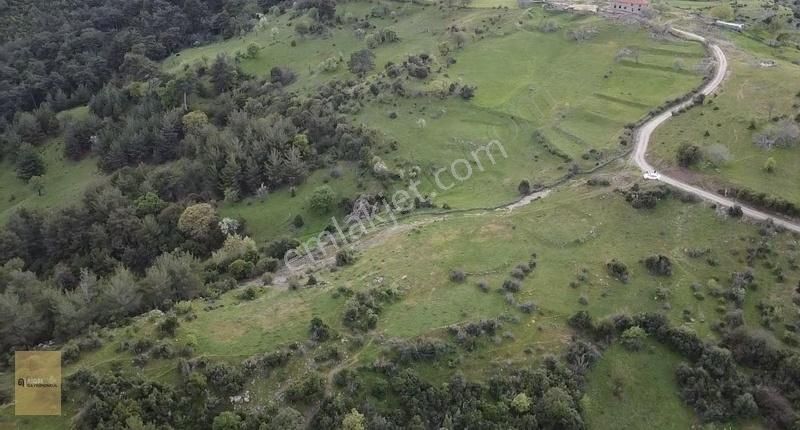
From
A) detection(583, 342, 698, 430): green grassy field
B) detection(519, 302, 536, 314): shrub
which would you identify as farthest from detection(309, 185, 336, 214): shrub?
detection(583, 342, 698, 430): green grassy field

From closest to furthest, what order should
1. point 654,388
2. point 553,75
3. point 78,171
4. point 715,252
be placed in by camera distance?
point 654,388 → point 715,252 → point 553,75 → point 78,171

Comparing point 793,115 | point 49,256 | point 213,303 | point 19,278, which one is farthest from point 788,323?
point 49,256

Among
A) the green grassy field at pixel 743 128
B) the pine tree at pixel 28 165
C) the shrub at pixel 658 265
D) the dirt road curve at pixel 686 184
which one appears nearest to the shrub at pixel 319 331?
the shrub at pixel 658 265

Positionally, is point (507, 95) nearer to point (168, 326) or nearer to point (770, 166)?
point (770, 166)

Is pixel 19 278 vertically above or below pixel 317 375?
below

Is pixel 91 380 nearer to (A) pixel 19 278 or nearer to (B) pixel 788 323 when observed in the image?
(A) pixel 19 278

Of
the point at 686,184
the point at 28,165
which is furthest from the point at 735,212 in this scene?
the point at 28,165
